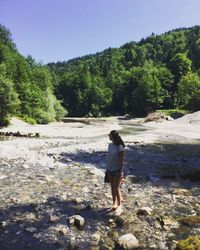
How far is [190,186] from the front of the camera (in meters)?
16.1

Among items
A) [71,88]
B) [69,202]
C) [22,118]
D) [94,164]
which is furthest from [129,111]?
[69,202]

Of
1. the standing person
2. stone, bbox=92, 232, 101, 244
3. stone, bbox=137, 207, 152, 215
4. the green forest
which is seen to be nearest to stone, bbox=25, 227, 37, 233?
stone, bbox=92, 232, 101, 244

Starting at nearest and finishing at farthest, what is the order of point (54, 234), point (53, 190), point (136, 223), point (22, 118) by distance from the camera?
1. point (54, 234)
2. point (136, 223)
3. point (53, 190)
4. point (22, 118)

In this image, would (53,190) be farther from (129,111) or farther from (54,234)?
(129,111)

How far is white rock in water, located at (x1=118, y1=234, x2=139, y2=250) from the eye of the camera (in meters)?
8.90

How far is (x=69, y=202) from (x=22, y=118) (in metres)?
53.5

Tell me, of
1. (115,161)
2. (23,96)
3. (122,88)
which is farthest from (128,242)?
(122,88)

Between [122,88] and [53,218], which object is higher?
[122,88]

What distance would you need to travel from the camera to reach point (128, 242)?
9016mm

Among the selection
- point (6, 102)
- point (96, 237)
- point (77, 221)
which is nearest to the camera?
point (96, 237)

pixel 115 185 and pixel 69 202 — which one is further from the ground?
pixel 115 185

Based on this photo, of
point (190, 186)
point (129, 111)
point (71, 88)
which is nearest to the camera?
point (190, 186)

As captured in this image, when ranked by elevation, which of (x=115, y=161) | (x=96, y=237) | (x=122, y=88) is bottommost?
(x=96, y=237)

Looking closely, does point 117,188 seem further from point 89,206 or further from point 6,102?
point 6,102
